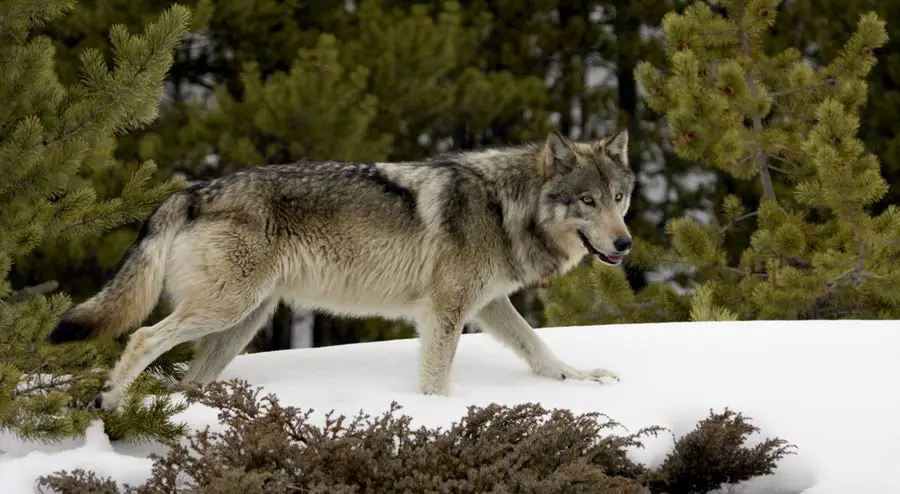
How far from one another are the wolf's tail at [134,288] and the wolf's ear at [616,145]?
84.3 inches

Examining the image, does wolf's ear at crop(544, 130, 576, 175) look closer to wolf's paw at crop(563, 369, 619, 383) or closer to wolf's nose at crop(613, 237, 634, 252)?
wolf's nose at crop(613, 237, 634, 252)

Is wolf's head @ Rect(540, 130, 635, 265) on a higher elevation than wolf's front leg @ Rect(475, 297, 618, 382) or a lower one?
higher

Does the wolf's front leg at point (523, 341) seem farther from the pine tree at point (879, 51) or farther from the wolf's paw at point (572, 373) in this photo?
the pine tree at point (879, 51)

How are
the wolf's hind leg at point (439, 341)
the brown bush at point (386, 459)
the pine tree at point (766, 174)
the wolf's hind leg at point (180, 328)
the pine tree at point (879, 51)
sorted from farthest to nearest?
the pine tree at point (879, 51) → the pine tree at point (766, 174) → the wolf's hind leg at point (439, 341) → the wolf's hind leg at point (180, 328) → the brown bush at point (386, 459)

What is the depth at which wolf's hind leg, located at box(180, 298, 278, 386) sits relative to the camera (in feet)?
19.6

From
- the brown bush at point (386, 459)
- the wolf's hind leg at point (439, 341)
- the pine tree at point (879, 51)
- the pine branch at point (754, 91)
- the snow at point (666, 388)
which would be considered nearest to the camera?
the brown bush at point (386, 459)

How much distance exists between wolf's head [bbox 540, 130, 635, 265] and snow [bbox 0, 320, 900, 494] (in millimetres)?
705

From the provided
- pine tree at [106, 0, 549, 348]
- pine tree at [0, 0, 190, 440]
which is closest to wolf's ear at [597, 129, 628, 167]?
pine tree at [0, 0, 190, 440]

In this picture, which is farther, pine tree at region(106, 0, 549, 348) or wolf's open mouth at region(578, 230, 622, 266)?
pine tree at region(106, 0, 549, 348)

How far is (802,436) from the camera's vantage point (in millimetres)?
5000

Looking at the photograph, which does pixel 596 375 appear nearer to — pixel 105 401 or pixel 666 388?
pixel 666 388

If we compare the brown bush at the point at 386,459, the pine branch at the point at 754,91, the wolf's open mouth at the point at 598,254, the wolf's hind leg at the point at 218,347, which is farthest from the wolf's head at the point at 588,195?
the pine branch at the point at 754,91

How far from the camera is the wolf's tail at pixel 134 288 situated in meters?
5.40

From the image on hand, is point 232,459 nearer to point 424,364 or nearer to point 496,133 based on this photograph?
point 424,364
